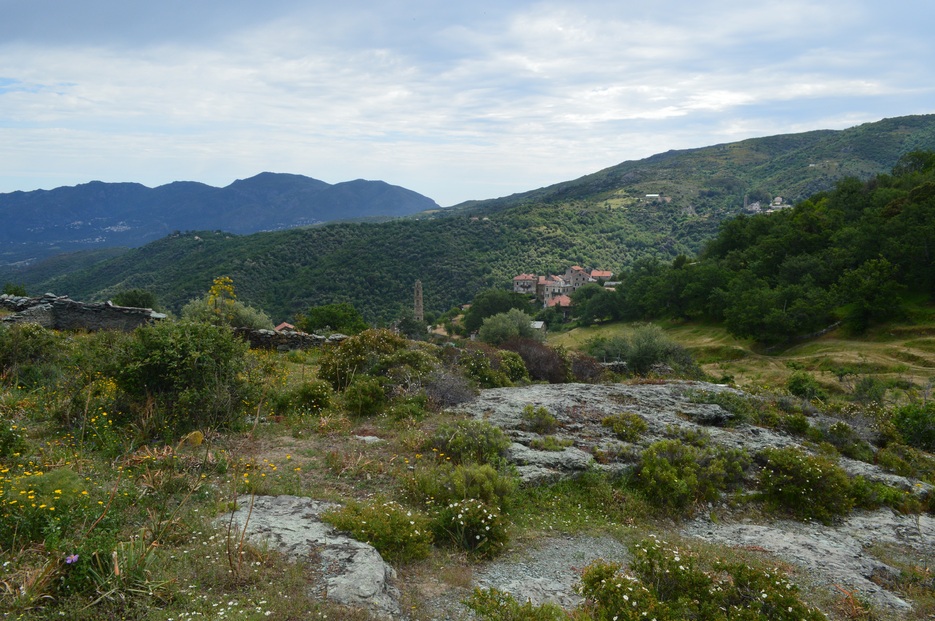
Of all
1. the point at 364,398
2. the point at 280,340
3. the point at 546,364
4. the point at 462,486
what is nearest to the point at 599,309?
the point at 546,364

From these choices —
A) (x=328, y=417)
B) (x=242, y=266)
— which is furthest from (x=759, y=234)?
(x=242, y=266)

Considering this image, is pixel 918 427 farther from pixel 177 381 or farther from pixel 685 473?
pixel 177 381

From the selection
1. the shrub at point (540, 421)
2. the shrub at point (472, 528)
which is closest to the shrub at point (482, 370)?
the shrub at point (540, 421)

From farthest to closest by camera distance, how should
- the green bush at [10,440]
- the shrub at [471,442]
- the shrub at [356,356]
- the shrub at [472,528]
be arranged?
the shrub at [356,356] < the shrub at [471,442] < the green bush at [10,440] < the shrub at [472,528]

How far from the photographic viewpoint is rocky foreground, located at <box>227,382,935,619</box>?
4.09 meters

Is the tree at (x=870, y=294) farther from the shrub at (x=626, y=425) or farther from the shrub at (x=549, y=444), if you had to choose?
the shrub at (x=549, y=444)

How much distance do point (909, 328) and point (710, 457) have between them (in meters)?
28.3

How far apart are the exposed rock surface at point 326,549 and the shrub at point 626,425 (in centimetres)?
478

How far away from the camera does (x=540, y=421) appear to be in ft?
26.6

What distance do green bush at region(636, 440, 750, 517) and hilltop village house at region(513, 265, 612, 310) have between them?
64318 mm

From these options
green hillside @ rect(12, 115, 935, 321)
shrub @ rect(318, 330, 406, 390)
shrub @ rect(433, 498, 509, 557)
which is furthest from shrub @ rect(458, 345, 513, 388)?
green hillside @ rect(12, 115, 935, 321)

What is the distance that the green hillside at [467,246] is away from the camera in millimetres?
77000

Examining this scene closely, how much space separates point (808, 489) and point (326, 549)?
20.9ft

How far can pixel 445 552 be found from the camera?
15.8 ft
